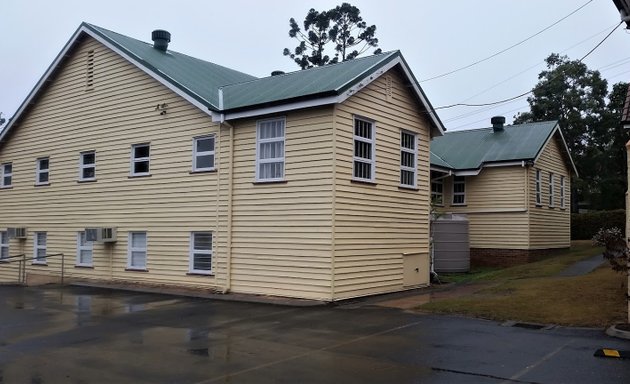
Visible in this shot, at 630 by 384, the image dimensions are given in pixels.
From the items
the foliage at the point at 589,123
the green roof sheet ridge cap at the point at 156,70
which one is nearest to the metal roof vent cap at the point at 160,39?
the green roof sheet ridge cap at the point at 156,70

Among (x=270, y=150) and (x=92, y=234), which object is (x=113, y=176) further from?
(x=270, y=150)

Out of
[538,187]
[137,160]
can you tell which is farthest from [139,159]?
[538,187]

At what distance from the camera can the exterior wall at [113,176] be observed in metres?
16.4

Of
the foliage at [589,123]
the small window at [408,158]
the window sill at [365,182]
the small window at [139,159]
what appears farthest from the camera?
the foliage at [589,123]

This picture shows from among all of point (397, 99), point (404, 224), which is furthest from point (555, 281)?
point (397, 99)

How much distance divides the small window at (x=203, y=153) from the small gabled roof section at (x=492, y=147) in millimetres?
10908

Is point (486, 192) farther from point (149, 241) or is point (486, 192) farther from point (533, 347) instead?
point (533, 347)

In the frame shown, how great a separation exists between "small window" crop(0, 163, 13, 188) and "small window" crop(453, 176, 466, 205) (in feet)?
60.7

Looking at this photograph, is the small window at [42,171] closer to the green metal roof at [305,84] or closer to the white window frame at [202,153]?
the white window frame at [202,153]

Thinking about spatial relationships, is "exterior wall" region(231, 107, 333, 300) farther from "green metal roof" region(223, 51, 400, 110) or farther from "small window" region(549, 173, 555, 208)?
"small window" region(549, 173, 555, 208)

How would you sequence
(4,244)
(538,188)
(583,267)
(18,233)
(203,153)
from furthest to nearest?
(538,188) < (4,244) < (18,233) < (583,267) < (203,153)

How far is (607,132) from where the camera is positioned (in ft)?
147

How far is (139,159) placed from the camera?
58.7 ft

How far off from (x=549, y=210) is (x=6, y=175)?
75.7 feet
